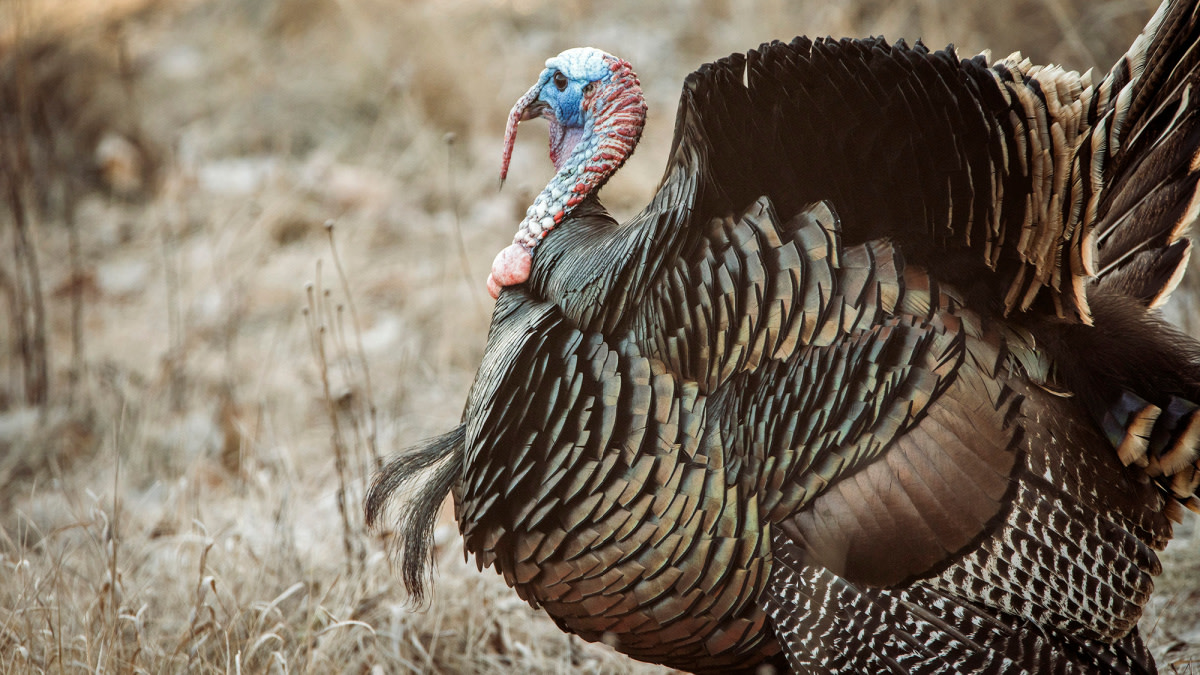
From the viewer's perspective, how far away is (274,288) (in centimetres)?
505

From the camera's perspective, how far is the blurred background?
262 centimetres

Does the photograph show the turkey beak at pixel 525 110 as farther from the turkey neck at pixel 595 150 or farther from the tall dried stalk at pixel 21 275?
the tall dried stalk at pixel 21 275

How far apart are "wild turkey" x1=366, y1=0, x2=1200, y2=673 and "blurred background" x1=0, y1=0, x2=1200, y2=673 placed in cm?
75

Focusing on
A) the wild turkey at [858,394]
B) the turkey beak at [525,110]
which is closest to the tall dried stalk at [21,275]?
the turkey beak at [525,110]

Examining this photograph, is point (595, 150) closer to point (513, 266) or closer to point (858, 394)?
point (513, 266)

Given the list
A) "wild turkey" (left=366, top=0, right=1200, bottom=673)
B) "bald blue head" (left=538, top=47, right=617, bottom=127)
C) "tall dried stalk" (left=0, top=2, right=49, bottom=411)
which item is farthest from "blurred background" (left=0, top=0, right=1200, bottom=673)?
"wild turkey" (left=366, top=0, right=1200, bottom=673)

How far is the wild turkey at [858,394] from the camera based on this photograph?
1790mm

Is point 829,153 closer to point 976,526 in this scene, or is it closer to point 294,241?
point 976,526

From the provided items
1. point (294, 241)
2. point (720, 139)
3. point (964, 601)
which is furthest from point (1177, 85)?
point (294, 241)

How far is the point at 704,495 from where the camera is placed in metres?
1.83

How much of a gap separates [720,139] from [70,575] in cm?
213

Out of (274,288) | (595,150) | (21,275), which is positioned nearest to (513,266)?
(595,150)

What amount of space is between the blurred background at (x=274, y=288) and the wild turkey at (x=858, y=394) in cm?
75

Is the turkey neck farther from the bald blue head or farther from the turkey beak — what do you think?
the turkey beak
